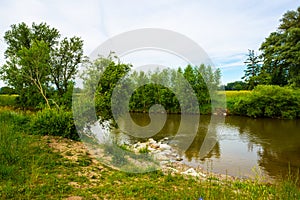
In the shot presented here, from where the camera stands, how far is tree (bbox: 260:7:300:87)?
22719mm

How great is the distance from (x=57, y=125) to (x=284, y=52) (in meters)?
25.8

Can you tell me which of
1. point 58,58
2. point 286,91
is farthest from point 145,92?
point 286,91

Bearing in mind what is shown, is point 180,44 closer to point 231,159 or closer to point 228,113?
point 231,159

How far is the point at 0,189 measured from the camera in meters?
2.88

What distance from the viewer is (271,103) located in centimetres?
1964

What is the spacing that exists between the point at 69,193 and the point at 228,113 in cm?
2133

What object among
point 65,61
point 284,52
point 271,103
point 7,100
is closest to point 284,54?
point 284,52

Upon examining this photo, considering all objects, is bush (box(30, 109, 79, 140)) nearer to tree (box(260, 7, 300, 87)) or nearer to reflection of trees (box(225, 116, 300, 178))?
reflection of trees (box(225, 116, 300, 178))

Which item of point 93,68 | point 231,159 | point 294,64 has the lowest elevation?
point 231,159

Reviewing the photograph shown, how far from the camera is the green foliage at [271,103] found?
18906 millimetres

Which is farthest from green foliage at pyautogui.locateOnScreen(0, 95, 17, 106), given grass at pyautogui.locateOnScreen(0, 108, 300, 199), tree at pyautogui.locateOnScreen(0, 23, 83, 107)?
grass at pyautogui.locateOnScreen(0, 108, 300, 199)

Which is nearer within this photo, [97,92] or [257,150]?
[97,92]

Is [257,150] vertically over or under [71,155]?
under

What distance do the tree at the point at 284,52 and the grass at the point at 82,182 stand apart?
929 inches
